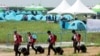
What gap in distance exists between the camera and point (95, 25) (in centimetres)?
3941

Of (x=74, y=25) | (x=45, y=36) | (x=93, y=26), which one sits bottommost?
(x=74, y=25)

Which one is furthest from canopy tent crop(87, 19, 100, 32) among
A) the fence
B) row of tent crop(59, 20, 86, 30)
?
row of tent crop(59, 20, 86, 30)

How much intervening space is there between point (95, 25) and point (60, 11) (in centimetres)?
2065

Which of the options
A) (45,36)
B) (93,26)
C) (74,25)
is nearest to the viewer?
(45,36)

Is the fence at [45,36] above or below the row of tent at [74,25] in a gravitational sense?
above

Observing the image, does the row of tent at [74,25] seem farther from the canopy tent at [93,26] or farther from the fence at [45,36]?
the fence at [45,36]

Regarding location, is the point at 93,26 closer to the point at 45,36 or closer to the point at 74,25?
the point at 45,36

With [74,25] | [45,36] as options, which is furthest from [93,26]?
[74,25]

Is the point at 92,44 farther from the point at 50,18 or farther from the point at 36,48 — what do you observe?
the point at 50,18

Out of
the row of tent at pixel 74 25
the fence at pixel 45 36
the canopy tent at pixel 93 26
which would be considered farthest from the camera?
the row of tent at pixel 74 25

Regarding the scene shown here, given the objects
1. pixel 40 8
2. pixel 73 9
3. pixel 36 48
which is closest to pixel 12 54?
pixel 36 48

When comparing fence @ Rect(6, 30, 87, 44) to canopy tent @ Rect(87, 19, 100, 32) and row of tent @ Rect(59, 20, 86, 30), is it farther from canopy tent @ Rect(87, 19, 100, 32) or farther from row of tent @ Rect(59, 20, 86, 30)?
row of tent @ Rect(59, 20, 86, 30)

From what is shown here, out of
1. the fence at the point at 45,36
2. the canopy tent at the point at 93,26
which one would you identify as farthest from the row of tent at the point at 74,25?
the fence at the point at 45,36

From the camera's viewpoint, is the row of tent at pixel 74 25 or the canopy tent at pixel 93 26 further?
the row of tent at pixel 74 25
